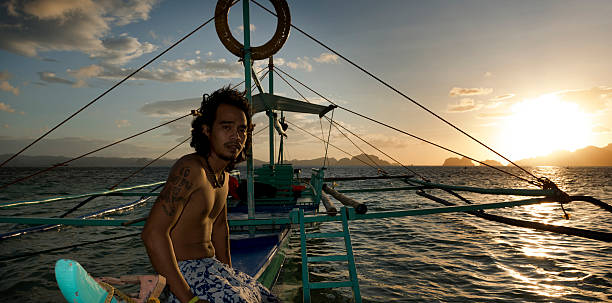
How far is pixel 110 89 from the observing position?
21.0 feet

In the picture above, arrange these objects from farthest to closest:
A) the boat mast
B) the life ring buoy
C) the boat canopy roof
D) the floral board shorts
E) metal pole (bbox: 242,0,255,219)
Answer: the boat mast, the boat canopy roof, the life ring buoy, metal pole (bbox: 242,0,255,219), the floral board shorts

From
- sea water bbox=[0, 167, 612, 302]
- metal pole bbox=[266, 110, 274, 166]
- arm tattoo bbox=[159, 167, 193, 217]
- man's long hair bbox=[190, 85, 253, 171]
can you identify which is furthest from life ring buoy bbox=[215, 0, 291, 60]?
sea water bbox=[0, 167, 612, 302]

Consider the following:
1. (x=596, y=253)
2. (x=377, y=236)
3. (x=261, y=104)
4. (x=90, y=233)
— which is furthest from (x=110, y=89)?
(x=596, y=253)

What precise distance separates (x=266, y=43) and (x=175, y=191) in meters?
6.71

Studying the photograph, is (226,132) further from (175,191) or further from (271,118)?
(271,118)

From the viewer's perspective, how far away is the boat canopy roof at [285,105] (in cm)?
952

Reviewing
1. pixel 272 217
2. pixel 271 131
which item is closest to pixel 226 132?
pixel 272 217

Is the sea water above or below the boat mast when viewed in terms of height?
below

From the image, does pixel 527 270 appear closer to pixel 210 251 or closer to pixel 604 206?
pixel 604 206

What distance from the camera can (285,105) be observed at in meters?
10.4

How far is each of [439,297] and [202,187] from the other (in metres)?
6.92

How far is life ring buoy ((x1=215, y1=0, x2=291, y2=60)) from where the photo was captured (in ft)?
23.8

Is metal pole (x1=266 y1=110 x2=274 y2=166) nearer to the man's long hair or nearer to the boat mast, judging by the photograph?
the boat mast

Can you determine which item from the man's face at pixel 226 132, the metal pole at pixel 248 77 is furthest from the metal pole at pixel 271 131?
the man's face at pixel 226 132
